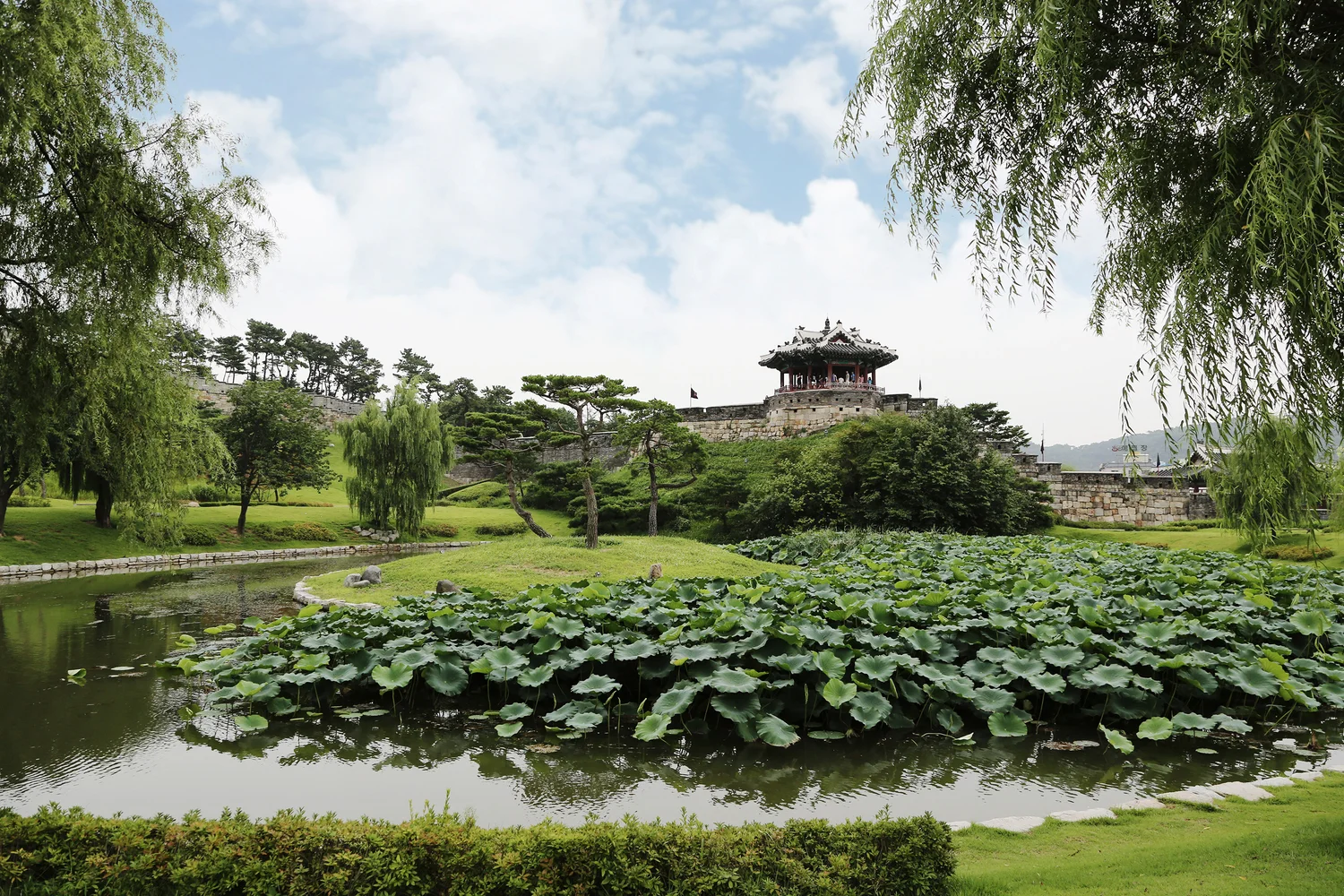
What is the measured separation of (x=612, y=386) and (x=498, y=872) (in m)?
14.9

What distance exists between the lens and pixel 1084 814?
3889mm

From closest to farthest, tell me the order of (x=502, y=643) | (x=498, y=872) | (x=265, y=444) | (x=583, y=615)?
1. (x=498, y=872)
2. (x=502, y=643)
3. (x=583, y=615)
4. (x=265, y=444)

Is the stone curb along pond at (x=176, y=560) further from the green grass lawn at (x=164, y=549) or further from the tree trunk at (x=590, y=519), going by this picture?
the tree trunk at (x=590, y=519)

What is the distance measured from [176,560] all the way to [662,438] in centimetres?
1361

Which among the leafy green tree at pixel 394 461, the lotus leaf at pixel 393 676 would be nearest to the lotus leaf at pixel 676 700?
the lotus leaf at pixel 393 676

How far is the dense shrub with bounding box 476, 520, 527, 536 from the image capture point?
29062mm

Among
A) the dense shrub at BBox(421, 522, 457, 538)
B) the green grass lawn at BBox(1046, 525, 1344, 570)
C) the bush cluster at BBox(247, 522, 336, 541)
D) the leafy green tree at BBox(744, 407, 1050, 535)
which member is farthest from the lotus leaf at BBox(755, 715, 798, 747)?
the dense shrub at BBox(421, 522, 457, 538)

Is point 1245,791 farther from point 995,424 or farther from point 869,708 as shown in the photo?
point 995,424

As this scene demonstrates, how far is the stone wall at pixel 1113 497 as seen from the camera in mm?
24203

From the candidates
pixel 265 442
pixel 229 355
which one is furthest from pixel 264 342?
pixel 265 442

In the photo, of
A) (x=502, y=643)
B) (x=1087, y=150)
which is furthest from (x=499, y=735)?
(x=1087, y=150)

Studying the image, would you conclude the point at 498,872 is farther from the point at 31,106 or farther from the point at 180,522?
the point at 180,522

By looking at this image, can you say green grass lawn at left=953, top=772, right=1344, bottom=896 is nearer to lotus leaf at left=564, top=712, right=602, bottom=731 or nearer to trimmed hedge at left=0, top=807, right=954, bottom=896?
trimmed hedge at left=0, top=807, right=954, bottom=896

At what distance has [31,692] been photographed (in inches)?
278
